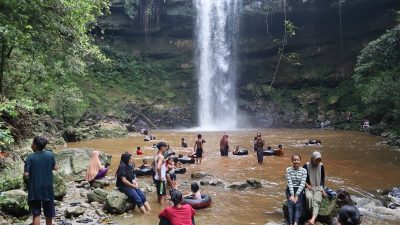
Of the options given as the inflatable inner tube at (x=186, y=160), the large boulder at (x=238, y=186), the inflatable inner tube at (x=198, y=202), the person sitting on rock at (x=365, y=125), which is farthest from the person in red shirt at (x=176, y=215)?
the person sitting on rock at (x=365, y=125)

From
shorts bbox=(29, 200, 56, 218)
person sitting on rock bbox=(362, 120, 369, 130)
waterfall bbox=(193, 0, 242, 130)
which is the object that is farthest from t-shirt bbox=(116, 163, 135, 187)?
waterfall bbox=(193, 0, 242, 130)

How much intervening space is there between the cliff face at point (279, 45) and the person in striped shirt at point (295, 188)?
3078cm

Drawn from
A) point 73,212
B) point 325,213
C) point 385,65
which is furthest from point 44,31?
point 385,65

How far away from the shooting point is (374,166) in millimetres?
14305

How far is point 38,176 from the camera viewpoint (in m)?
5.77

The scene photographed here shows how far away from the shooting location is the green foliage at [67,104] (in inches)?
1083

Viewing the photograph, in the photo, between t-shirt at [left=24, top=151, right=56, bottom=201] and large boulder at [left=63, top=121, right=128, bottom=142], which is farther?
large boulder at [left=63, top=121, right=128, bottom=142]

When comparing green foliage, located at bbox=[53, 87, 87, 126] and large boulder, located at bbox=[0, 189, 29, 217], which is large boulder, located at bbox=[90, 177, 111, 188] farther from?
green foliage, located at bbox=[53, 87, 87, 126]

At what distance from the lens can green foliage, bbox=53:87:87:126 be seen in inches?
1083

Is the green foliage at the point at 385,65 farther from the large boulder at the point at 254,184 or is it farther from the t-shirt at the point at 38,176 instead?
the t-shirt at the point at 38,176

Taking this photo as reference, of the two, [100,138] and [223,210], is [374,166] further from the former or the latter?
[100,138]

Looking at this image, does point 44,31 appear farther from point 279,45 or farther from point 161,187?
point 279,45

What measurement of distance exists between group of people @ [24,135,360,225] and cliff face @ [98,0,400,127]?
1194 inches

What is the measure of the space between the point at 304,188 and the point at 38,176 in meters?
4.70
